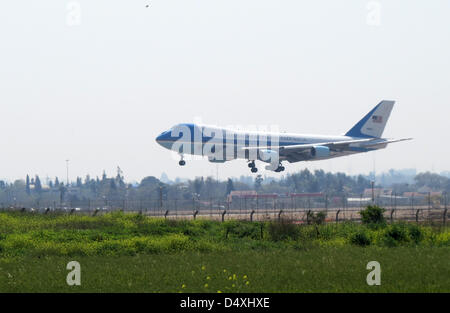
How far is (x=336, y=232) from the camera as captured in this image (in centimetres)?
3547

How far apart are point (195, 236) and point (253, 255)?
9.95 metres

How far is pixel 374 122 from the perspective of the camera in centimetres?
9062

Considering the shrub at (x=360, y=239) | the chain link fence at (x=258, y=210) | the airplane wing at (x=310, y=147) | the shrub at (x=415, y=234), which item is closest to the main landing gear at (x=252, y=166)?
the airplane wing at (x=310, y=147)

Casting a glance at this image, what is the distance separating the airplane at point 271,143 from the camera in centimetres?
6931

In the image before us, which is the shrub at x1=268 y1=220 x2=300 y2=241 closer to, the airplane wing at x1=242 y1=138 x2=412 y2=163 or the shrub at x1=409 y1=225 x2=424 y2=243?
the shrub at x1=409 y1=225 x2=424 y2=243

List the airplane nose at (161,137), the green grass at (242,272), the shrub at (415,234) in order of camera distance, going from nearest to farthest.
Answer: the green grass at (242,272) → the shrub at (415,234) → the airplane nose at (161,137)

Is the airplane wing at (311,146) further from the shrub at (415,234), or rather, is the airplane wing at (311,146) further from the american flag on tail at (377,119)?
the shrub at (415,234)

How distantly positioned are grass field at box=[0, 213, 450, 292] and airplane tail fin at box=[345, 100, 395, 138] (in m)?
52.7

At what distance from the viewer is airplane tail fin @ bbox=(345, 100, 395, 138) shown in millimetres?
89875

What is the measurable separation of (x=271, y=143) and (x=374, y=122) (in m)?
20.6

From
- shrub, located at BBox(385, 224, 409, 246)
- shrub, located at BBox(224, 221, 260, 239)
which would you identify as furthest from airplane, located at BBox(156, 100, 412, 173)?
shrub, located at BBox(385, 224, 409, 246)
